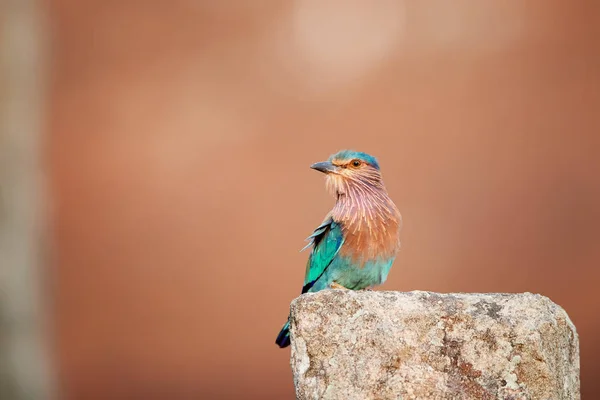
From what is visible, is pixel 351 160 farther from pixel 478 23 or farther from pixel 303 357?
pixel 478 23

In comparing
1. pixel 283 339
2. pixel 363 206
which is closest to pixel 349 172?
pixel 363 206

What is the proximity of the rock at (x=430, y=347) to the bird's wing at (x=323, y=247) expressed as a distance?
1.03 meters

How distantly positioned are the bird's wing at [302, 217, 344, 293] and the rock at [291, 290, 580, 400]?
1.03 meters

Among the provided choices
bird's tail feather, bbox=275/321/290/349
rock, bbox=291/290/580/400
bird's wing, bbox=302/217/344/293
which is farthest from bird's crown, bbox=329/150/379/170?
rock, bbox=291/290/580/400

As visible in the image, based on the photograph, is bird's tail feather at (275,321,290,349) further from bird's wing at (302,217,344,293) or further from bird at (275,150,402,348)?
bird's wing at (302,217,344,293)

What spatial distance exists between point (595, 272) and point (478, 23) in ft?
8.53

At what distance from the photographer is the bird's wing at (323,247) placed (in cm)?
354

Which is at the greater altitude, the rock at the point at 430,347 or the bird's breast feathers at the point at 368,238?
the bird's breast feathers at the point at 368,238

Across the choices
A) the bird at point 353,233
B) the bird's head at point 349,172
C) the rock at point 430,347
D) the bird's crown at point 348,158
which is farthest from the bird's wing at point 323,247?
the rock at point 430,347

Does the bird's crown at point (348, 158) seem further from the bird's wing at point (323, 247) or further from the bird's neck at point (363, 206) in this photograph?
the bird's wing at point (323, 247)

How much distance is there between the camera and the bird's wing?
3537mm

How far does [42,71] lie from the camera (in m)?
8.15

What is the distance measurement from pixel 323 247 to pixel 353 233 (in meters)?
0.15

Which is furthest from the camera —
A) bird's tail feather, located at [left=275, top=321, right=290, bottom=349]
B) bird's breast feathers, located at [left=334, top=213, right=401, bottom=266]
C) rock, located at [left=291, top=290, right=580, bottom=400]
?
bird's breast feathers, located at [left=334, top=213, right=401, bottom=266]
